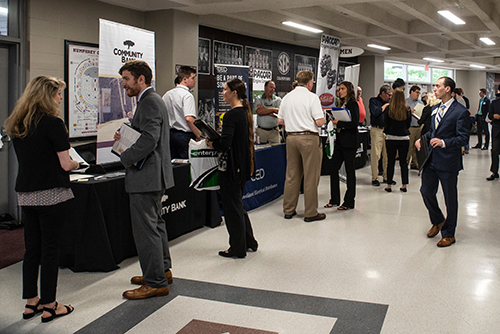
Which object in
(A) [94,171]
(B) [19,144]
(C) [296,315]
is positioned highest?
(B) [19,144]

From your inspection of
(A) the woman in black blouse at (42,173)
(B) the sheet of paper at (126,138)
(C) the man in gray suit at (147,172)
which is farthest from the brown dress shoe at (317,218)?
(A) the woman in black blouse at (42,173)

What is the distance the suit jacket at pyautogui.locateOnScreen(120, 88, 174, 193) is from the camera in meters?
3.15

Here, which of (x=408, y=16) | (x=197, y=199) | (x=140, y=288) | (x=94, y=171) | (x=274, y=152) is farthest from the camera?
(x=408, y=16)

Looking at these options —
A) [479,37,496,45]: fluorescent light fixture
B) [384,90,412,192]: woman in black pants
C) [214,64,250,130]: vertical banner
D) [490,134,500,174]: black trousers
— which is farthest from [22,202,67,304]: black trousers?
[479,37,496,45]: fluorescent light fixture

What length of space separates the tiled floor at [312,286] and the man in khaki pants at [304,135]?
0.41 m

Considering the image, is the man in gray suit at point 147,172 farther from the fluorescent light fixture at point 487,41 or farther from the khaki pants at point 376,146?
the fluorescent light fixture at point 487,41

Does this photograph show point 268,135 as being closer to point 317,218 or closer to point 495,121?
point 317,218

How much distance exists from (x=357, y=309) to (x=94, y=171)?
8.41ft

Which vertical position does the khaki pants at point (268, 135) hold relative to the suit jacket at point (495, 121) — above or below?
below

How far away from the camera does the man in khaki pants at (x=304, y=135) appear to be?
5367 millimetres

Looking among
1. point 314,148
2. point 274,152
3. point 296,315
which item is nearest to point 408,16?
point 274,152

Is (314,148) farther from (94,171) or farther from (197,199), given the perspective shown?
(94,171)

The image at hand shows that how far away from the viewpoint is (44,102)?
2920mm

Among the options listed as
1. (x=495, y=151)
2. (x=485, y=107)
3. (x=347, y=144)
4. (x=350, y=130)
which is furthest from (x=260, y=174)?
(x=485, y=107)
